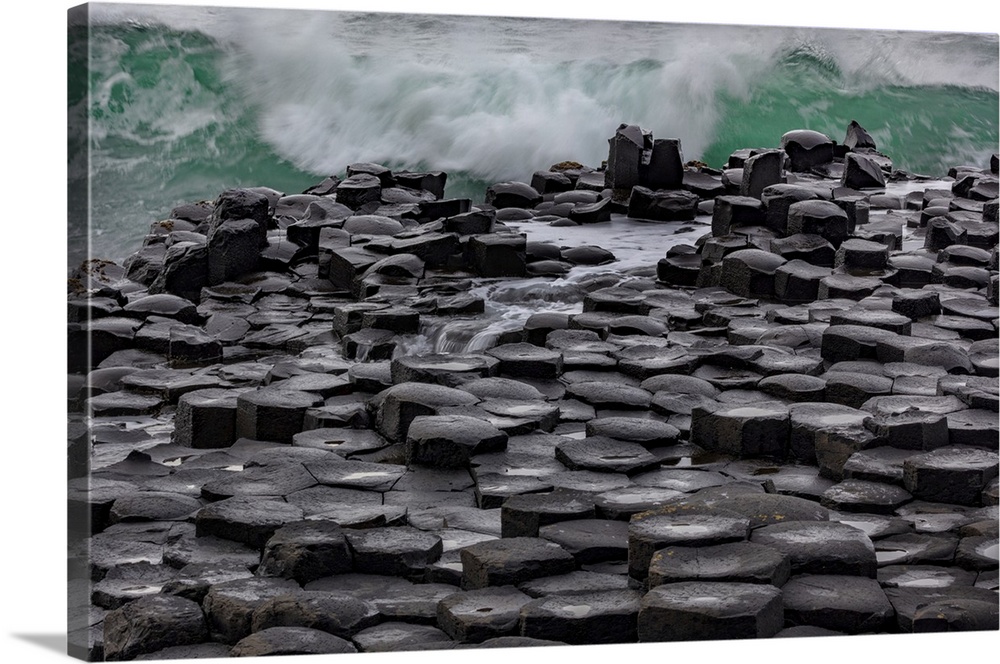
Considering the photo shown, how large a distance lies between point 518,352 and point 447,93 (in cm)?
120

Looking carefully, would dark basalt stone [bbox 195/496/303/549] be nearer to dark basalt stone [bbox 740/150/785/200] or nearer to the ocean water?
the ocean water

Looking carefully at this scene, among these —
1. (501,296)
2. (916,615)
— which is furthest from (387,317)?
(916,615)

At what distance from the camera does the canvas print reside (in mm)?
2725

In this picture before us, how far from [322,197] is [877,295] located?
2.73 metres

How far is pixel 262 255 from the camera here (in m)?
6.06

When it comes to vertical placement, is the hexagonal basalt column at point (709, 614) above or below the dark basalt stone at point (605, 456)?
below

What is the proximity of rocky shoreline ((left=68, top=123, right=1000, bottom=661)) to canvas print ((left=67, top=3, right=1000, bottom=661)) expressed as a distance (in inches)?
0.5

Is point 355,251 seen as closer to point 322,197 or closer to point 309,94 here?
point 322,197

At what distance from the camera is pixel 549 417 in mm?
3926

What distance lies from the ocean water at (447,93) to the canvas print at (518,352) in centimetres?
1

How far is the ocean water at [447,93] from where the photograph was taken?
3.02 m

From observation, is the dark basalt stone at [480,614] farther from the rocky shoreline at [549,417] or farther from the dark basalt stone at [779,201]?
the dark basalt stone at [779,201]

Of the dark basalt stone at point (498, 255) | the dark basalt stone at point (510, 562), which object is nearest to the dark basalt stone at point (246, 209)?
the dark basalt stone at point (498, 255)

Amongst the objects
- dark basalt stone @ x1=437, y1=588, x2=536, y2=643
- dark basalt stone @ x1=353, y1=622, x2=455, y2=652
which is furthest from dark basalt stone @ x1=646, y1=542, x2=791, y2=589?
dark basalt stone @ x1=353, y1=622, x2=455, y2=652
